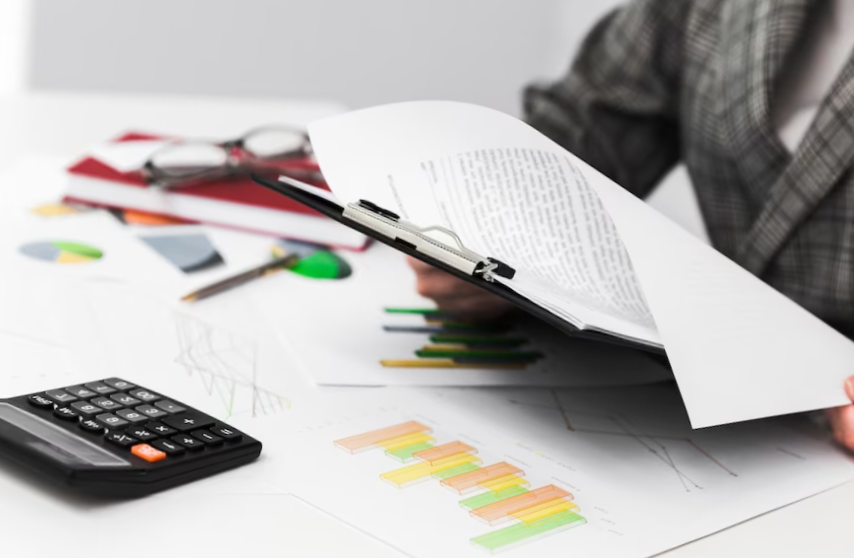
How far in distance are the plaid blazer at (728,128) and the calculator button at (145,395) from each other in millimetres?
548

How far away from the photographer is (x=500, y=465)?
483 millimetres

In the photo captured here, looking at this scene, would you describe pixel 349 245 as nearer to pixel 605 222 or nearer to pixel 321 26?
pixel 605 222

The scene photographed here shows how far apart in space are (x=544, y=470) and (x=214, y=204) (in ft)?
1.54

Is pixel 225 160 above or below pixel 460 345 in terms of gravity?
above

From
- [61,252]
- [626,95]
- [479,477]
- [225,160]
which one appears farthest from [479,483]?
[626,95]

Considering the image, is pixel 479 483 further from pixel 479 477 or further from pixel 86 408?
pixel 86 408

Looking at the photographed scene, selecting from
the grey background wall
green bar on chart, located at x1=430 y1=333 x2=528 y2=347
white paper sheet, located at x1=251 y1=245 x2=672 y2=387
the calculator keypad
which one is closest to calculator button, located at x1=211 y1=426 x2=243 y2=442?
the calculator keypad

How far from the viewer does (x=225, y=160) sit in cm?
92

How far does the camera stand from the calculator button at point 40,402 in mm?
445

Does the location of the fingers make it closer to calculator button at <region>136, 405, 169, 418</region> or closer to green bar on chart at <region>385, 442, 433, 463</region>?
green bar on chart at <region>385, 442, 433, 463</region>

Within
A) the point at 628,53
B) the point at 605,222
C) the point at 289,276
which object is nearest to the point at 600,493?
the point at 605,222

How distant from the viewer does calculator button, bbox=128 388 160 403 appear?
474 mm

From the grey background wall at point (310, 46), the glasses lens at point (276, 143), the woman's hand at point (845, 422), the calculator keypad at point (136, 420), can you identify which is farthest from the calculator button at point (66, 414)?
the grey background wall at point (310, 46)

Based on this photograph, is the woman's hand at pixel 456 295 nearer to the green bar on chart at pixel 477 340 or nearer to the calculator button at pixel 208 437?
the green bar on chart at pixel 477 340
